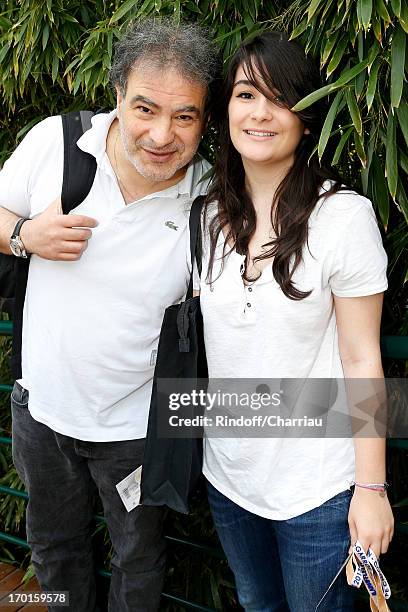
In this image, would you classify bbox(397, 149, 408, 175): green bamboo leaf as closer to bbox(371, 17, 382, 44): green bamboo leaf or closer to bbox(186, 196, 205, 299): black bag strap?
bbox(371, 17, 382, 44): green bamboo leaf

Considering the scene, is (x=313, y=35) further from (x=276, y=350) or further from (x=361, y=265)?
(x=276, y=350)

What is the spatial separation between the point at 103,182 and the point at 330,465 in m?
0.90

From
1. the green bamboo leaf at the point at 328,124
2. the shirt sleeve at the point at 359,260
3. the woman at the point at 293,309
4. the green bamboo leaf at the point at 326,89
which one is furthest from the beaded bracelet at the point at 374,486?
the green bamboo leaf at the point at 326,89

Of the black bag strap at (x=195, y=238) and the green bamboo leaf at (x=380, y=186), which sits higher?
the green bamboo leaf at (x=380, y=186)

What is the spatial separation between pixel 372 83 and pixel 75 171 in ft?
2.48

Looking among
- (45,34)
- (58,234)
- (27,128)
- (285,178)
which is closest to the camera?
(285,178)

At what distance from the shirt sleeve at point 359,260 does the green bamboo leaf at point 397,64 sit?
0.24 metres

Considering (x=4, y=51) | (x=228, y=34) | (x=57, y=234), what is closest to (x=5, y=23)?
(x=4, y=51)

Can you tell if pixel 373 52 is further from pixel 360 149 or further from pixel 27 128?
pixel 27 128

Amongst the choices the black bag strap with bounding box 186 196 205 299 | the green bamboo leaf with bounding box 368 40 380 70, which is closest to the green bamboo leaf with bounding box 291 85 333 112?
the green bamboo leaf with bounding box 368 40 380 70

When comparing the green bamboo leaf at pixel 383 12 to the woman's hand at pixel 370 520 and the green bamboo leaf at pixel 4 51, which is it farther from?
the green bamboo leaf at pixel 4 51

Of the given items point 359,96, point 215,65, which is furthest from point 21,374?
point 359,96

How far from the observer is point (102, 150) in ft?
5.72

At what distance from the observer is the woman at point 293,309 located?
4.54 feet
